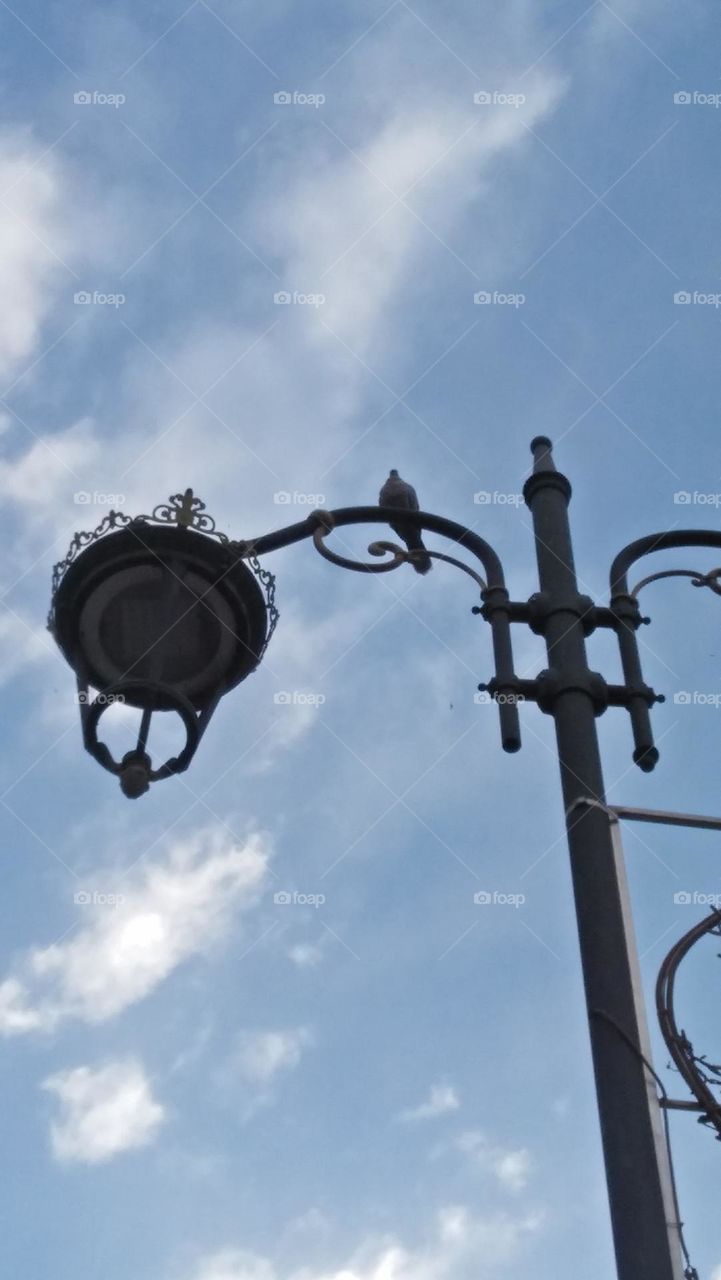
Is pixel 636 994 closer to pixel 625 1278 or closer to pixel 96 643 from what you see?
pixel 625 1278

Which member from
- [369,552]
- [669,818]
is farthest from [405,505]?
[669,818]

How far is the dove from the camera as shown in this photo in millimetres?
4977

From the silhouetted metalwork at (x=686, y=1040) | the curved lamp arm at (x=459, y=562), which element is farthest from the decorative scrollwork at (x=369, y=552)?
the silhouetted metalwork at (x=686, y=1040)

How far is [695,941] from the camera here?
3.86 meters

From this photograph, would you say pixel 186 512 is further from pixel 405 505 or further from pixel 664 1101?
pixel 664 1101

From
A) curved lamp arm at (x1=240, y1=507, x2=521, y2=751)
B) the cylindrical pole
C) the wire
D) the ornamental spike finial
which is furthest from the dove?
the wire

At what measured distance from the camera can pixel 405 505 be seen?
5.14 meters

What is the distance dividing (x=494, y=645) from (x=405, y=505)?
1.02 meters

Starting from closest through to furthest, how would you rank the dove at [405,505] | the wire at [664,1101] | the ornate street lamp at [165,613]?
the wire at [664,1101] → the ornate street lamp at [165,613] → the dove at [405,505]

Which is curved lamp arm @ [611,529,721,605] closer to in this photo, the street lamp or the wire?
the street lamp

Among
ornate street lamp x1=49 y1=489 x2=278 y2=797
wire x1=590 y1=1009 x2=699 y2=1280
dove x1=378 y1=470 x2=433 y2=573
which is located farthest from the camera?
dove x1=378 y1=470 x2=433 y2=573

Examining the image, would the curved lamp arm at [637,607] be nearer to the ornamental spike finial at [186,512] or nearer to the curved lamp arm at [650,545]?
the curved lamp arm at [650,545]

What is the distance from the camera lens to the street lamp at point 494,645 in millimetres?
3473

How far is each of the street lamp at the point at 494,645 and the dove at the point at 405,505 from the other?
0.14ft
